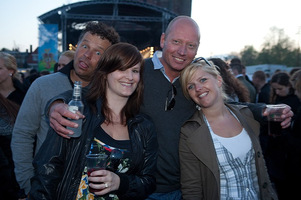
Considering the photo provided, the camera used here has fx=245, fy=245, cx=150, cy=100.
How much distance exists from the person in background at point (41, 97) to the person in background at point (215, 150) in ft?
3.33

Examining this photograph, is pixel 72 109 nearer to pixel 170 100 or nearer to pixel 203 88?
pixel 170 100

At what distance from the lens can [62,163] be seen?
1818 mm

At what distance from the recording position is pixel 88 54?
2.62 m

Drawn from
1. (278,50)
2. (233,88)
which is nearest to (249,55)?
(278,50)

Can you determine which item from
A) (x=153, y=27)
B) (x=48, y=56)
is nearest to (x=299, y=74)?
(x=48, y=56)

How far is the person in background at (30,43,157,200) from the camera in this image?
1.75 meters

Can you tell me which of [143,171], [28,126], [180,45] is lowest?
[143,171]

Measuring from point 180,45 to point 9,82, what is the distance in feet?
9.31

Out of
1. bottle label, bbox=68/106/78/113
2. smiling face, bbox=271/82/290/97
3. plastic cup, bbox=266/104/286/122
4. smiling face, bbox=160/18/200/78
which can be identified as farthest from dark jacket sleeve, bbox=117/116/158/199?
smiling face, bbox=271/82/290/97

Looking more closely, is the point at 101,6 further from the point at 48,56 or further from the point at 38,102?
the point at 38,102

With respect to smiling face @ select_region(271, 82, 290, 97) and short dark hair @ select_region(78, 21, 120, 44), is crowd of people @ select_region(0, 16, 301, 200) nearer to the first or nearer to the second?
short dark hair @ select_region(78, 21, 120, 44)

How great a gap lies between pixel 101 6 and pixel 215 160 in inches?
618

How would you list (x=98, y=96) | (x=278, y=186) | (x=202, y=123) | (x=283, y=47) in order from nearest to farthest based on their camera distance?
(x=98, y=96) → (x=202, y=123) → (x=278, y=186) → (x=283, y=47)

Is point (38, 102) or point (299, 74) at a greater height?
point (299, 74)
